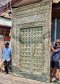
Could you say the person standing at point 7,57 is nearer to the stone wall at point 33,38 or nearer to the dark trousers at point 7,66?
the dark trousers at point 7,66

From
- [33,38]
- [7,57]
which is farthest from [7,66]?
[33,38]

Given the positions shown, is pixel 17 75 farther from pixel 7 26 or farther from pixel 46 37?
pixel 7 26

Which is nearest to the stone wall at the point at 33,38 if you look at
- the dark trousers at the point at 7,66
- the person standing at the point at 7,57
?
the person standing at the point at 7,57

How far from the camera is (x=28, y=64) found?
12.0 meters

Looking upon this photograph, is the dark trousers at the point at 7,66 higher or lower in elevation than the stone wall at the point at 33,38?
lower

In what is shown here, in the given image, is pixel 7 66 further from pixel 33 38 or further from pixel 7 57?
pixel 33 38

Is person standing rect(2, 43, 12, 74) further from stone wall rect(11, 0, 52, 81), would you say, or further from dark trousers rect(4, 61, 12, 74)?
stone wall rect(11, 0, 52, 81)

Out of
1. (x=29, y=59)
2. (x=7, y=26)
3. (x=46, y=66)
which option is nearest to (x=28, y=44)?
(x=29, y=59)

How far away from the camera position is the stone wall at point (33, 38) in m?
11.0

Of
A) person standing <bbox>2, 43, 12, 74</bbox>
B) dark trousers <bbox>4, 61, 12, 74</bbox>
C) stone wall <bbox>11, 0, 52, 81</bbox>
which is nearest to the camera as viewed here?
stone wall <bbox>11, 0, 52, 81</bbox>

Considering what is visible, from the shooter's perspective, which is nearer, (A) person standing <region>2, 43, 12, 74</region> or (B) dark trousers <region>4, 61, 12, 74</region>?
(A) person standing <region>2, 43, 12, 74</region>

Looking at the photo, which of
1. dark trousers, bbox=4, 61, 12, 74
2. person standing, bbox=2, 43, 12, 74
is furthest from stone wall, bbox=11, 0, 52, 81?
dark trousers, bbox=4, 61, 12, 74

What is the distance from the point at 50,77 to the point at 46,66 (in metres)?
0.47

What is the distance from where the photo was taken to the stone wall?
1102 cm
